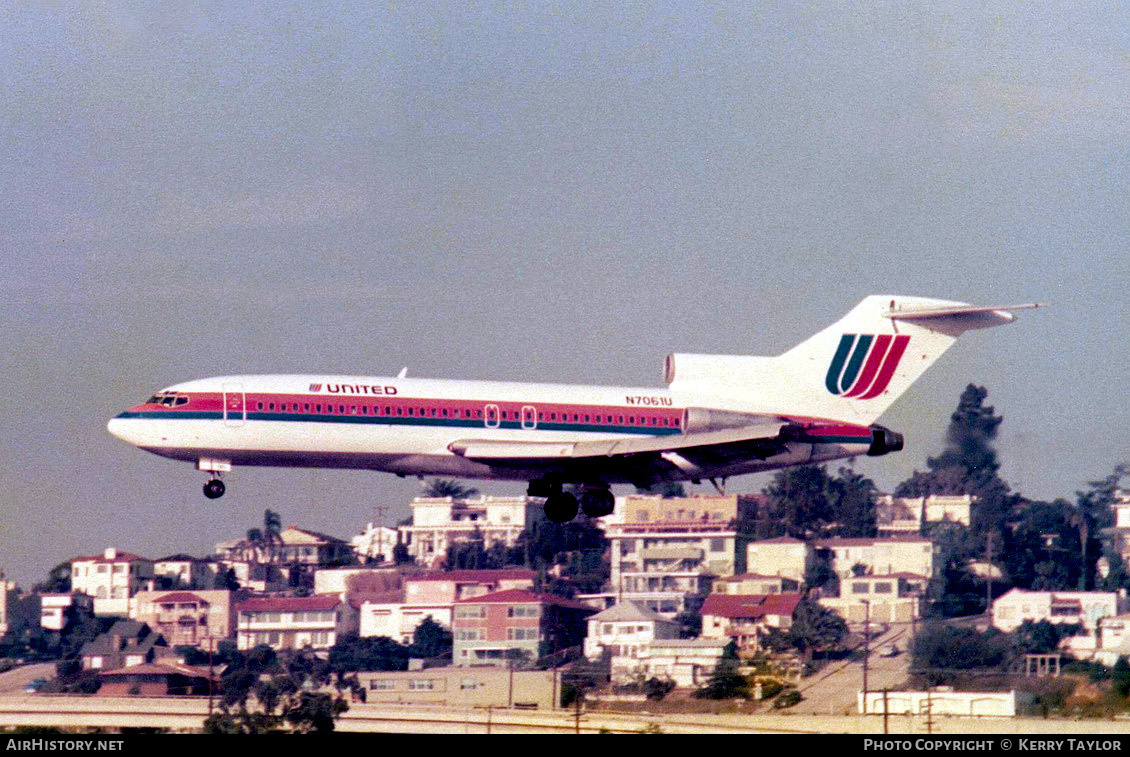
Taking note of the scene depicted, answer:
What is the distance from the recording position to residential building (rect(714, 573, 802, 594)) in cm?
8038

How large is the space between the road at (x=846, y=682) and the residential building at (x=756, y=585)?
18444 millimetres

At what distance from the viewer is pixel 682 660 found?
5875 centimetres

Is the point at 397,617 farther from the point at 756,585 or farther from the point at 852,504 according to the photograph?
the point at 852,504

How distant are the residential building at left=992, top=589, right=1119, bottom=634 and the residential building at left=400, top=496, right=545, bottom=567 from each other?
34955mm

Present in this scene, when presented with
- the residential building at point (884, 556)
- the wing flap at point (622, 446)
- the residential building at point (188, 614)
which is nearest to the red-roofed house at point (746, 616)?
the residential building at point (884, 556)

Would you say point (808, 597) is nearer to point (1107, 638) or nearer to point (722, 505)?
point (1107, 638)

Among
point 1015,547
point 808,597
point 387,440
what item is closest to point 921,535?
point 1015,547

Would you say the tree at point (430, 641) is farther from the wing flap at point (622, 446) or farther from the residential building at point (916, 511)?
the residential building at point (916, 511)

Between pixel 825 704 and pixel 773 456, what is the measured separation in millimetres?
7087

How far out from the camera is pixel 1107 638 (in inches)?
2499

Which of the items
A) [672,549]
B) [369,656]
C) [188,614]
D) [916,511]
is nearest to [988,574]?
[916,511]

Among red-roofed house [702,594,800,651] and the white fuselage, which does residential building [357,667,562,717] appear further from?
red-roofed house [702,594,800,651]

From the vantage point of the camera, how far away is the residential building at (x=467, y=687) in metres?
49.7

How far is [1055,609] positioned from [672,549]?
26464 mm
